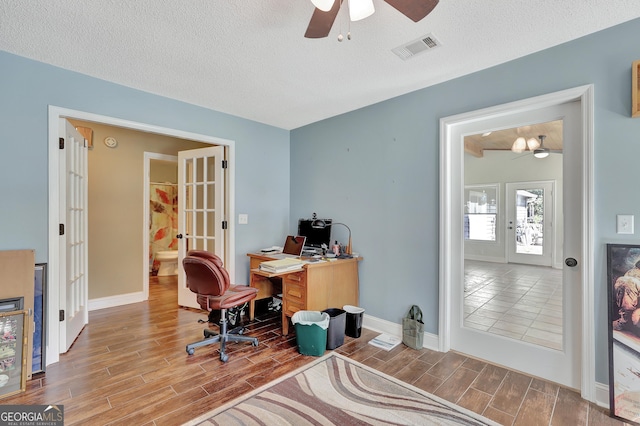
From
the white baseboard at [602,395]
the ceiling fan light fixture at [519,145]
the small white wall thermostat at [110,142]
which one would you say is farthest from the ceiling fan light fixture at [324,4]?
the small white wall thermostat at [110,142]

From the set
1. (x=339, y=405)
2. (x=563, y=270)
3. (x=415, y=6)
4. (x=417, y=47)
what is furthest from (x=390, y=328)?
(x=415, y=6)

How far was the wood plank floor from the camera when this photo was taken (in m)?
1.86

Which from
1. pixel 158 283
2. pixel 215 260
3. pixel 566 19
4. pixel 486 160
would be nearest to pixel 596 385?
pixel 486 160

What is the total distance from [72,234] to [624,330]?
451 cm

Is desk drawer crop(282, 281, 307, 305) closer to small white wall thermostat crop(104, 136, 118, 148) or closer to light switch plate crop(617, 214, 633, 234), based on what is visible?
light switch plate crop(617, 214, 633, 234)

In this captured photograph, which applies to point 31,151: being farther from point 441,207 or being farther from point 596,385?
point 596,385

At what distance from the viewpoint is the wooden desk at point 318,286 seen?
2873 millimetres

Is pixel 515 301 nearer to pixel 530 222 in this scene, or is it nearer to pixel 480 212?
pixel 530 222

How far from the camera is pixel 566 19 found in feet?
6.14

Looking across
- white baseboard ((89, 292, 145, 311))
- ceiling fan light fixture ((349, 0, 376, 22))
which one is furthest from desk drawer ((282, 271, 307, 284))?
white baseboard ((89, 292, 145, 311))

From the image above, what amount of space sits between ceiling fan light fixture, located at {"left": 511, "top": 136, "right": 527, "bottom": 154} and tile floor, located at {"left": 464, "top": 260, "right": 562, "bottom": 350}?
0.99 metres

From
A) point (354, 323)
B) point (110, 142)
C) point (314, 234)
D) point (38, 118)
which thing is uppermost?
point (110, 142)

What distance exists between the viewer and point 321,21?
158cm

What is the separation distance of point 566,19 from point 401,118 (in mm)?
1408
